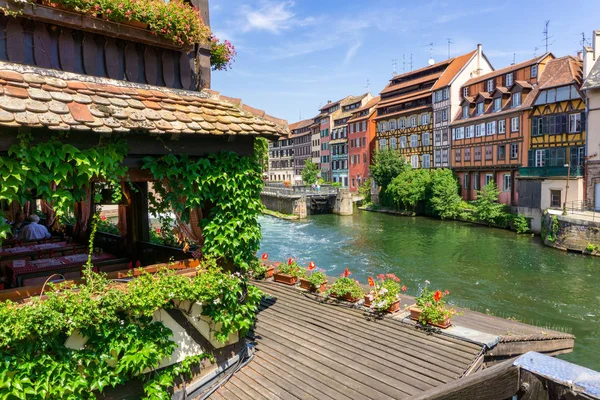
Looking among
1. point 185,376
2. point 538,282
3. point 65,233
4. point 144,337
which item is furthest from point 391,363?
point 538,282

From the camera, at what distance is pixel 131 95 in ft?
18.4

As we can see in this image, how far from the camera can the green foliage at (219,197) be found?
580cm

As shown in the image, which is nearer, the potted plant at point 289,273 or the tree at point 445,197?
the potted plant at point 289,273

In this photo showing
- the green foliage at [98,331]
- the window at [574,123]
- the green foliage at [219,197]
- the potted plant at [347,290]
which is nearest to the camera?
the green foliage at [98,331]

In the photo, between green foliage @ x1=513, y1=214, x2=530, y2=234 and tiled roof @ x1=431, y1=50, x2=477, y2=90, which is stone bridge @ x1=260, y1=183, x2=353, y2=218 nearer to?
tiled roof @ x1=431, y1=50, x2=477, y2=90

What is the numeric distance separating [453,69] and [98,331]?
151 ft

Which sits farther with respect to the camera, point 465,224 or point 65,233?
point 465,224

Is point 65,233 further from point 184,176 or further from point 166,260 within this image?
point 184,176

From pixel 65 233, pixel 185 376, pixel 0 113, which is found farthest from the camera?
pixel 65 233

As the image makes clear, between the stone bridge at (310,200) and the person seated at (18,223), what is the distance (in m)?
32.5

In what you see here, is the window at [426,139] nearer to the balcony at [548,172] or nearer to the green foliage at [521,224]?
the balcony at [548,172]

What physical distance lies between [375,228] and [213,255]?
29717 millimetres

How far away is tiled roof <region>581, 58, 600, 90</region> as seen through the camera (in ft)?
89.2

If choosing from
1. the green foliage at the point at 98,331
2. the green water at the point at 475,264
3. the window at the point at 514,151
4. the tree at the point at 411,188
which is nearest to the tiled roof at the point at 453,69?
the tree at the point at 411,188
